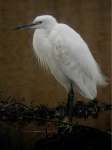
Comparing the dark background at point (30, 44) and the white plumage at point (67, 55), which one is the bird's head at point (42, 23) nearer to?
the white plumage at point (67, 55)

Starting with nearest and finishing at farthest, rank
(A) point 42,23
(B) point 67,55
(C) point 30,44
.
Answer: (A) point 42,23 < (B) point 67,55 < (C) point 30,44

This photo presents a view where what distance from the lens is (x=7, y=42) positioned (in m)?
3.50

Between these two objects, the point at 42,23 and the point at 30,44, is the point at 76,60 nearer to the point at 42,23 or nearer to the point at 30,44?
the point at 42,23

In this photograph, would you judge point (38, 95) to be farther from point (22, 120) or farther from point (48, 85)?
point (22, 120)

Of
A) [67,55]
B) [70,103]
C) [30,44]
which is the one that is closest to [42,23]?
[67,55]

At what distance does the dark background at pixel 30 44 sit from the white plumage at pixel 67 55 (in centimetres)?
67

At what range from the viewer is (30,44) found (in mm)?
3457

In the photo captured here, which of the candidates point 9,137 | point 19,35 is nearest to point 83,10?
point 19,35

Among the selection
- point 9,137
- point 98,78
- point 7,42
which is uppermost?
point 7,42

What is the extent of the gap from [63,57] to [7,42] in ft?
3.00

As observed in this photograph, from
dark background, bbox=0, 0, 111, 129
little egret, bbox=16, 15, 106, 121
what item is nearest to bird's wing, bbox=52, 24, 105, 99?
little egret, bbox=16, 15, 106, 121

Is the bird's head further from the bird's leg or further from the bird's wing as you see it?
the bird's leg

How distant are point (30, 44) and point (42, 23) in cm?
92

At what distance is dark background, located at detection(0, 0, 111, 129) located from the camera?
3.38 m
